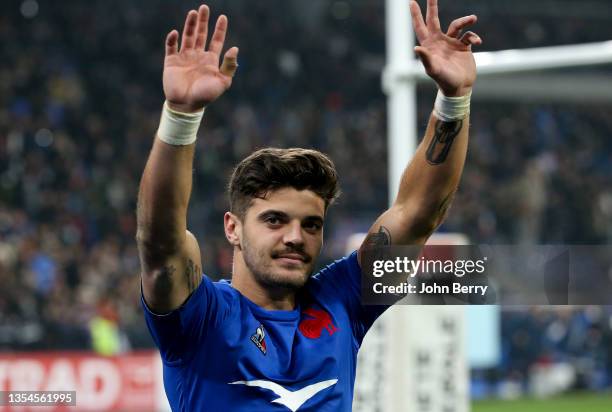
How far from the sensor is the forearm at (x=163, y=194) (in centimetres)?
302

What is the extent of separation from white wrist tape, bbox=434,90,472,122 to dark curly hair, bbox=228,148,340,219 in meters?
0.40

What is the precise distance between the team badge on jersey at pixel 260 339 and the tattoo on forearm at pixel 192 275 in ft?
0.83

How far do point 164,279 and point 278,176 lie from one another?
49 centimetres

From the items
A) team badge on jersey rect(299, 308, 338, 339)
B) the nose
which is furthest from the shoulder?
the nose

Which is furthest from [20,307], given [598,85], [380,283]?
[598,85]

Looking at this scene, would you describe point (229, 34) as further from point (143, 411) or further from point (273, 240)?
point (273, 240)

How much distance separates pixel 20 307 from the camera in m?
14.2

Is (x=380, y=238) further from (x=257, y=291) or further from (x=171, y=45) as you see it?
(x=171, y=45)

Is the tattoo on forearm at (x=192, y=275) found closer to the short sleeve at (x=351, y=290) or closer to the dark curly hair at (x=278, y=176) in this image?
the dark curly hair at (x=278, y=176)

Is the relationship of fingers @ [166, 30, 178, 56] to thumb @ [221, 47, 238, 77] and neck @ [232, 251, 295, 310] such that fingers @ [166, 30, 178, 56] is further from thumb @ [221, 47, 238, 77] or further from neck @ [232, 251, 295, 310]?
neck @ [232, 251, 295, 310]

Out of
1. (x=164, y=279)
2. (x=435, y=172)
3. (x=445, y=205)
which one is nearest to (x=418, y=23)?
(x=435, y=172)

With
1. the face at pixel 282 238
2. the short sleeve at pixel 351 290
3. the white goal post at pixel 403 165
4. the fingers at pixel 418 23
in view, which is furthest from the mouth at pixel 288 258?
the white goal post at pixel 403 165

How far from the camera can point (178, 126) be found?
301 centimetres

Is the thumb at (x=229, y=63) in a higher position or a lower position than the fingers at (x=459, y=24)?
lower
